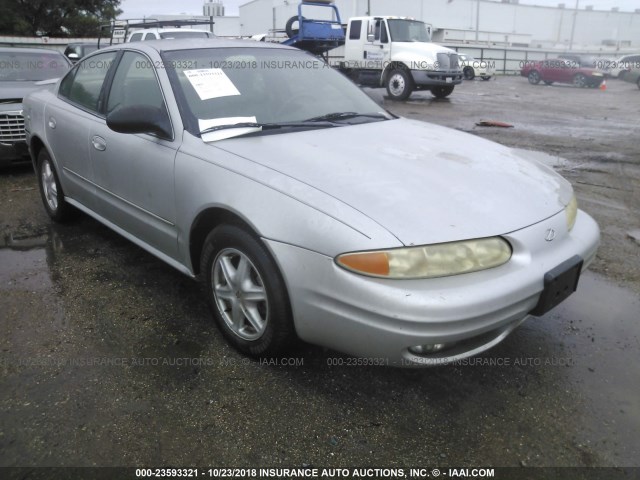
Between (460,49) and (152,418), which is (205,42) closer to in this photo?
(152,418)

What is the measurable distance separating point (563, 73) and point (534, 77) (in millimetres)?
1438

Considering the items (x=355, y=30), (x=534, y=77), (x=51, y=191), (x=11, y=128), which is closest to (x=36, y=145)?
(x=51, y=191)

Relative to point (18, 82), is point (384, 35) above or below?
above

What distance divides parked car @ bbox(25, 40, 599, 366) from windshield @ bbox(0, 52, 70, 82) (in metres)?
4.30

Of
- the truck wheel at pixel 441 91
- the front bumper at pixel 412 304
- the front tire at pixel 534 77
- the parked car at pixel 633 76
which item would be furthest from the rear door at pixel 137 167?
the front tire at pixel 534 77

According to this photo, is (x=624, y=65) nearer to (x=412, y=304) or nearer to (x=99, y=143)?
(x=99, y=143)

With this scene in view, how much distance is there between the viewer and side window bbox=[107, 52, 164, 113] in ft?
10.1

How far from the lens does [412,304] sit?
192 cm

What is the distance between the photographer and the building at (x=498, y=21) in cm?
4738

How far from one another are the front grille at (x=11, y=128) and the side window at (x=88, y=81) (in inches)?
90.1

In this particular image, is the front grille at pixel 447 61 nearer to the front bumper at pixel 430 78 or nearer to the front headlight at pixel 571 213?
the front bumper at pixel 430 78

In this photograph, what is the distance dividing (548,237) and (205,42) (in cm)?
245

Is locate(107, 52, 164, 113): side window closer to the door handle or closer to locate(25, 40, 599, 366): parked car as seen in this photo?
locate(25, 40, 599, 366): parked car

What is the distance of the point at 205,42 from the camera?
3.41m
